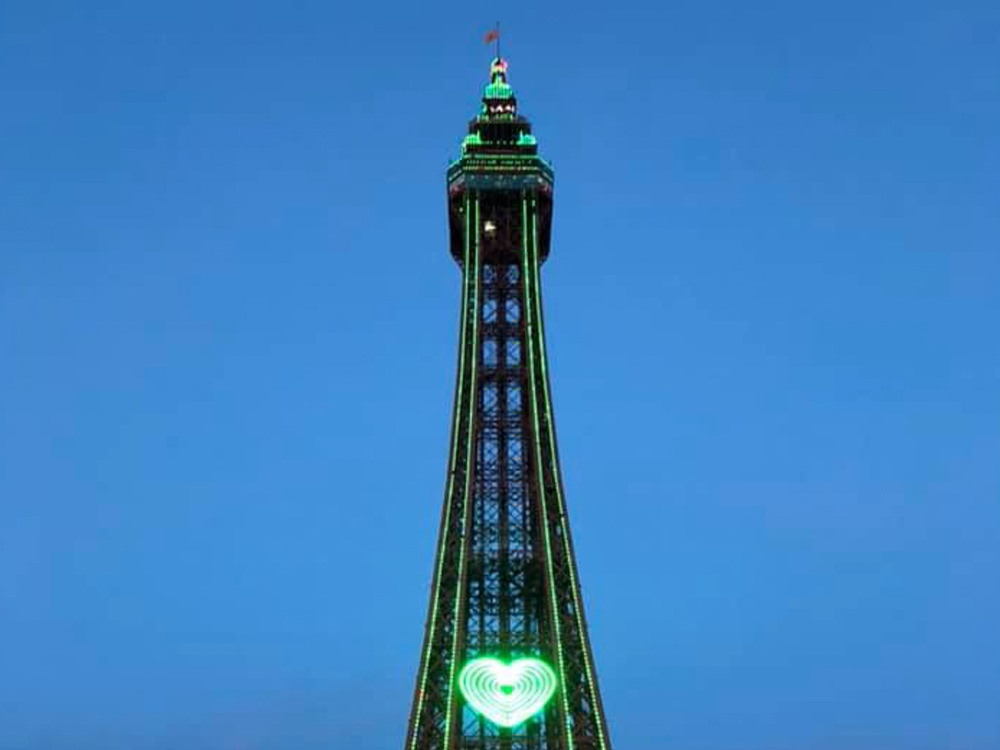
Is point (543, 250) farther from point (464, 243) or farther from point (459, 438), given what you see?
point (459, 438)

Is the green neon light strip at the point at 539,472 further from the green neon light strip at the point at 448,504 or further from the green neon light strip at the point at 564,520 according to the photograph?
the green neon light strip at the point at 448,504

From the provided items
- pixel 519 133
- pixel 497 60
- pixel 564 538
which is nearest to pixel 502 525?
pixel 564 538

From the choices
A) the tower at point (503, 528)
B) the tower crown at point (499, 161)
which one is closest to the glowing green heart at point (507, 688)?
the tower at point (503, 528)

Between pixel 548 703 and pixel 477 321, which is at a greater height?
pixel 477 321

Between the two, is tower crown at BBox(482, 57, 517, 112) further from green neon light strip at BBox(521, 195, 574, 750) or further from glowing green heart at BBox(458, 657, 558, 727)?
glowing green heart at BBox(458, 657, 558, 727)

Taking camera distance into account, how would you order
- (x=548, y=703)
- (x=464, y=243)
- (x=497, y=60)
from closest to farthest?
1. (x=548, y=703)
2. (x=464, y=243)
3. (x=497, y=60)

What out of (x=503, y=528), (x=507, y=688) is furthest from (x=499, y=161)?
(x=507, y=688)
